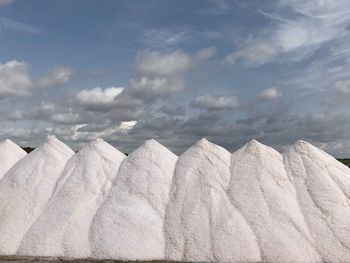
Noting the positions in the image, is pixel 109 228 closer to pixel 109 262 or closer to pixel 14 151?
pixel 109 262

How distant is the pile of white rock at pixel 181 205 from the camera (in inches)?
1170

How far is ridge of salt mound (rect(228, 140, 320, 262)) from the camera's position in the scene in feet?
95.4

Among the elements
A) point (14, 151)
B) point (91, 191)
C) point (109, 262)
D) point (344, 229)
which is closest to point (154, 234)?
point (109, 262)

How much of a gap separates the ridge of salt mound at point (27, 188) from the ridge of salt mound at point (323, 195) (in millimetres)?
16795

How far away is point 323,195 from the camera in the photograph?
32.3 meters

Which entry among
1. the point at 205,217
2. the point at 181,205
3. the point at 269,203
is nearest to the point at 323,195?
the point at 269,203

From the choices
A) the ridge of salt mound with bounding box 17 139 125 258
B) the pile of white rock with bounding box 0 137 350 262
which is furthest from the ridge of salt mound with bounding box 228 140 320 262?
the ridge of salt mound with bounding box 17 139 125 258

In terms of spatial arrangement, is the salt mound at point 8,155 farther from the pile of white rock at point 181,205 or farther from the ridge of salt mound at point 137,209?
the ridge of salt mound at point 137,209

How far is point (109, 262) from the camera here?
2911 cm

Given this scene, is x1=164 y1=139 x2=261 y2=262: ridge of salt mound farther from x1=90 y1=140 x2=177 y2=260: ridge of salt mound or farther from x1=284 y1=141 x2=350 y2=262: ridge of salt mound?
x1=284 y1=141 x2=350 y2=262: ridge of salt mound

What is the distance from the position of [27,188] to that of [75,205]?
14.4 feet

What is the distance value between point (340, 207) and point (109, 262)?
14592 mm

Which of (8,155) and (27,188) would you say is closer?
(27,188)

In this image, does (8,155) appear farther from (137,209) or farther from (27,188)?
(137,209)
